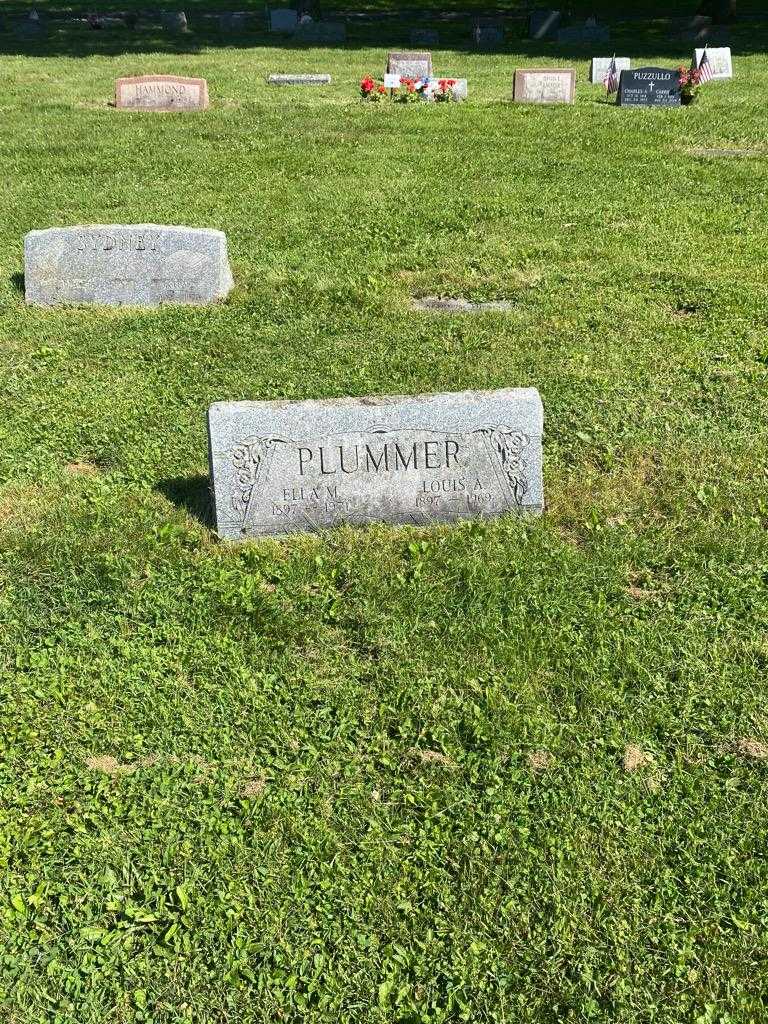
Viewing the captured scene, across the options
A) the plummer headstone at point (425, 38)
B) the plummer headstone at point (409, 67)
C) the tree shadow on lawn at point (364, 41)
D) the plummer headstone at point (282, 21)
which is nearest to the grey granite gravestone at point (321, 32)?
the tree shadow on lawn at point (364, 41)

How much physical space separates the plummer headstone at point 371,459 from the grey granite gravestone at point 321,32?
27.8 m

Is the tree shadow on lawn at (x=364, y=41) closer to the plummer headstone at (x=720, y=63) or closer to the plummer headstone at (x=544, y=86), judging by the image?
the plummer headstone at (x=720, y=63)

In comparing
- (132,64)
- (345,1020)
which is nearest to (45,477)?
(345,1020)

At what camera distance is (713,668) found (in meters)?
4.55

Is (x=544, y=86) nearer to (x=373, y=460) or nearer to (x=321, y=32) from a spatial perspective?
(x=321, y=32)

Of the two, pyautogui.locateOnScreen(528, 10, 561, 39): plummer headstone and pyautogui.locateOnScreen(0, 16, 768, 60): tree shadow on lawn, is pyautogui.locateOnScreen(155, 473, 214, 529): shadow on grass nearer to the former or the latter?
pyautogui.locateOnScreen(0, 16, 768, 60): tree shadow on lawn

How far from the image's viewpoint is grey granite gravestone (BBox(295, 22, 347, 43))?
29.8 meters

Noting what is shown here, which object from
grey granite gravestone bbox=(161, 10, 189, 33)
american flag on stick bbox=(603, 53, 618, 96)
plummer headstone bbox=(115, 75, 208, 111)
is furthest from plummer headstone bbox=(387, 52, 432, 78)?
grey granite gravestone bbox=(161, 10, 189, 33)

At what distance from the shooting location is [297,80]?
72.0ft

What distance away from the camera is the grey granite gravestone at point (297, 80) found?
71.7 feet

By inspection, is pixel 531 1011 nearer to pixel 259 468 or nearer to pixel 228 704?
pixel 228 704

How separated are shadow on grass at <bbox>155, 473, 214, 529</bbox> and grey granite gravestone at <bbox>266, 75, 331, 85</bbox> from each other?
59.4ft

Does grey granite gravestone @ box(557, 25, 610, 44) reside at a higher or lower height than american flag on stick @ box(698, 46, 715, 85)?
higher

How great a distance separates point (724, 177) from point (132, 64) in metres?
16.8
